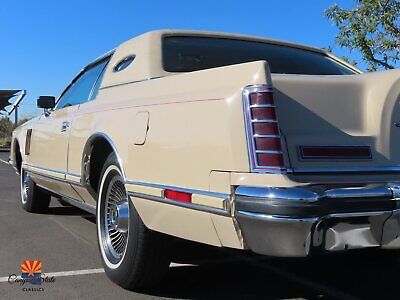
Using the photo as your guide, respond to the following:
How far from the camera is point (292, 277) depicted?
4.17 m

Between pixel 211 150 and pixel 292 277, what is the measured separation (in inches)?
70.5

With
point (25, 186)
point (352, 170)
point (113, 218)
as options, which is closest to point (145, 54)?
point (113, 218)

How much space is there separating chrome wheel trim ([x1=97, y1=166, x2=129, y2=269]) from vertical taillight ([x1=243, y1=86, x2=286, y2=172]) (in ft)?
4.38

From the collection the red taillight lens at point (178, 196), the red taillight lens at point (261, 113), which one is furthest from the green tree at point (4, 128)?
the red taillight lens at point (261, 113)

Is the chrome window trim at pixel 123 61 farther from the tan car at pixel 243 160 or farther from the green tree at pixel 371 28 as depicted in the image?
the green tree at pixel 371 28

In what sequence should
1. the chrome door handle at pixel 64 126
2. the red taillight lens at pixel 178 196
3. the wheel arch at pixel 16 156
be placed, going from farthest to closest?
the wheel arch at pixel 16 156 → the chrome door handle at pixel 64 126 → the red taillight lens at pixel 178 196

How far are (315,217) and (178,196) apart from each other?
867mm

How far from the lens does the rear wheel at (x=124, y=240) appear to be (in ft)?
11.4

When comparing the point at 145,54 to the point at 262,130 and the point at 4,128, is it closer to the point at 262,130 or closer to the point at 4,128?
the point at 262,130

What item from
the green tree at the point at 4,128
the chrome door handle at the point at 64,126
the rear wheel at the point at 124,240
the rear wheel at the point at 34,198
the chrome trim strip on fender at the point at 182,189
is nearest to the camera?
the chrome trim strip on fender at the point at 182,189

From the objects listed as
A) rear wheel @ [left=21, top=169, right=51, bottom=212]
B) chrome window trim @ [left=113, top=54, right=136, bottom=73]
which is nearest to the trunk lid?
chrome window trim @ [left=113, top=54, right=136, bottom=73]

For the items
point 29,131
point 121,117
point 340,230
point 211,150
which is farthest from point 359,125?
point 29,131

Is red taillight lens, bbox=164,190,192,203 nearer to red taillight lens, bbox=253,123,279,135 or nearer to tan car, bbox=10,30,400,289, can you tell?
tan car, bbox=10,30,400,289

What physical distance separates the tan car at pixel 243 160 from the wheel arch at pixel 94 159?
16 centimetres
